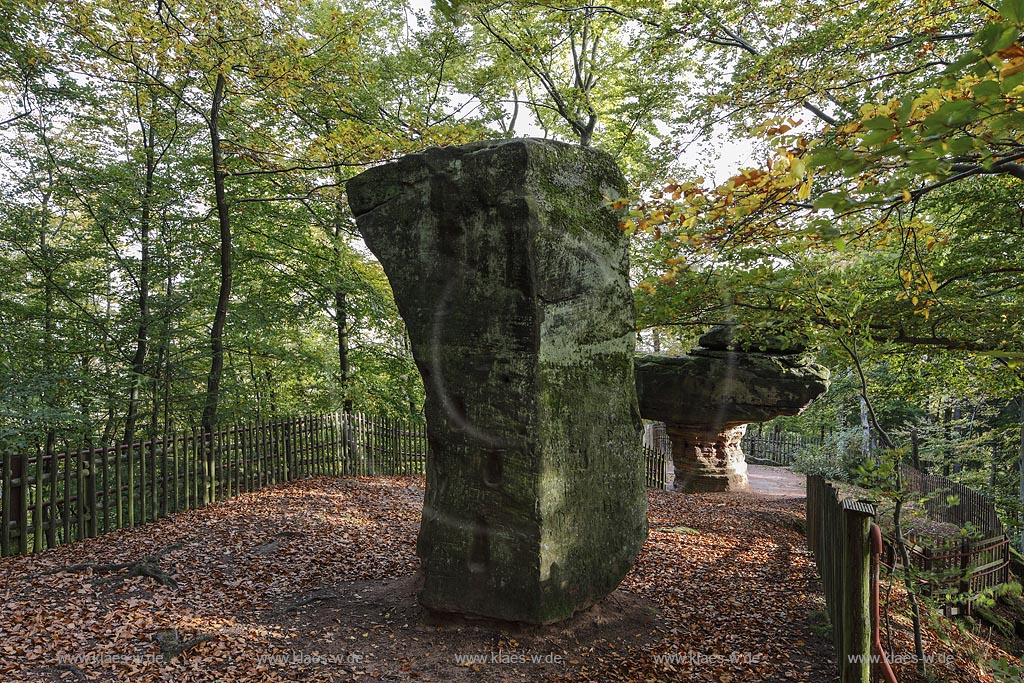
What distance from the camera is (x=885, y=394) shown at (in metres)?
11.1

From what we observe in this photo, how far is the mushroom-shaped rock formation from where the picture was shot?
1155cm

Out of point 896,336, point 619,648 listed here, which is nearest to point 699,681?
point 619,648

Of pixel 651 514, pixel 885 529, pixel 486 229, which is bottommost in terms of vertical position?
pixel 651 514

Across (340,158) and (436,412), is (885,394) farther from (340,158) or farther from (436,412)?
(340,158)

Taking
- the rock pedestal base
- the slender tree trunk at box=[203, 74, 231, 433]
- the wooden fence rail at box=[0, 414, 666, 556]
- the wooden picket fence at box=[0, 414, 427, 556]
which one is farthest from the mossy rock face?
the slender tree trunk at box=[203, 74, 231, 433]

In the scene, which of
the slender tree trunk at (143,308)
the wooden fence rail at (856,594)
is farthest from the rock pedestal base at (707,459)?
the slender tree trunk at (143,308)

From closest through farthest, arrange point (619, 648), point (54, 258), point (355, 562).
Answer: point (619, 648) → point (355, 562) → point (54, 258)

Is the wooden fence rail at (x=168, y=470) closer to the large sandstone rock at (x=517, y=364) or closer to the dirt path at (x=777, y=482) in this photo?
the large sandstone rock at (x=517, y=364)

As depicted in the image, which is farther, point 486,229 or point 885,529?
point 885,529

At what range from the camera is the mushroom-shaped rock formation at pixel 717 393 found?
11547 mm

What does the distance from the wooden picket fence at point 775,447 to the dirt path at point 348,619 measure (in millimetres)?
15902

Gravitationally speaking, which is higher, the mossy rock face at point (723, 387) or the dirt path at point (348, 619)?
the mossy rock face at point (723, 387)

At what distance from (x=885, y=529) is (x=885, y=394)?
622 centimetres

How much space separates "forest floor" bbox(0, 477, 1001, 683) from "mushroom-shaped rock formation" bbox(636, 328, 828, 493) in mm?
4515
